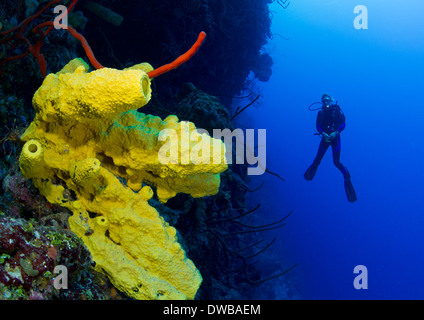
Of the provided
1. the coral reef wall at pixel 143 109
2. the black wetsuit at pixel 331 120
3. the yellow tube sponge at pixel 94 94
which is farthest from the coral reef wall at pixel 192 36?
the yellow tube sponge at pixel 94 94

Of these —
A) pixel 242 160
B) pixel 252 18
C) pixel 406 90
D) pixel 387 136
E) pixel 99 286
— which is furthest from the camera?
pixel 406 90

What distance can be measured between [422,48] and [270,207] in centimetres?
10554

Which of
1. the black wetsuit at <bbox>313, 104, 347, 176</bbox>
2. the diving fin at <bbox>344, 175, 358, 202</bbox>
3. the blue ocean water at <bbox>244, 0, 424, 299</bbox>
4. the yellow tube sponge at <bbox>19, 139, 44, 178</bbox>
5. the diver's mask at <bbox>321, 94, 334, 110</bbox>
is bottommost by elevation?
the yellow tube sponge at <bbox>19, 139, 44, 178</bbox>

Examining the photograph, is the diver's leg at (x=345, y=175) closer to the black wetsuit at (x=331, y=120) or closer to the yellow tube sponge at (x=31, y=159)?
the black wetsuit at (x=331, y=120)

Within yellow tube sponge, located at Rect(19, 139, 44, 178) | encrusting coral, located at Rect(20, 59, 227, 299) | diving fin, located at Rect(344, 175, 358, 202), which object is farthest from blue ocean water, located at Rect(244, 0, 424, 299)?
yellow tube sponge, located at Rect(19, 139, 44, 178)

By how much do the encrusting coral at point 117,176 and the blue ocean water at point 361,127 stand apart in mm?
38027

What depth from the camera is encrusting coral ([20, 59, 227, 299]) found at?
148cm

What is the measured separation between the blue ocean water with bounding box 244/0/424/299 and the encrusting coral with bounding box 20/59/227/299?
1497 inches

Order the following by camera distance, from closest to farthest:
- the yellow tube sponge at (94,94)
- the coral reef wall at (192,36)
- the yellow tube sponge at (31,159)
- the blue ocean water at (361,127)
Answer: the yellow tube sponge at (94,94) < the yellow tube sponge at (31,159) < the coral reef wall at (192,36) < the blue ocean water at (361,127)

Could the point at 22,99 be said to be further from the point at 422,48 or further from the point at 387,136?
the point at 422,48

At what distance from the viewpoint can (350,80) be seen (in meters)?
94.8

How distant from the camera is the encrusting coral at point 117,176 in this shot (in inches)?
58.4

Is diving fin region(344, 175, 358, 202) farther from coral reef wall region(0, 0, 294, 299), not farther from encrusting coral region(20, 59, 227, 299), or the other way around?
encrusting coral region(20, 59, 227, 299)

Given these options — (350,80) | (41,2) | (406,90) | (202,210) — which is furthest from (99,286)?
(406,90)
